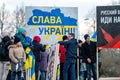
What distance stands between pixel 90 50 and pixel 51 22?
6.49ft

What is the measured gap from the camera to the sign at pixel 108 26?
19.4 metres

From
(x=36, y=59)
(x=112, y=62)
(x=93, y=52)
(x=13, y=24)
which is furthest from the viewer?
(x=13, y=24)

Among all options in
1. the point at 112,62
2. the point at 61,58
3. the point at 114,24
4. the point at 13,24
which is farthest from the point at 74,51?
Answer: the point at 13,24

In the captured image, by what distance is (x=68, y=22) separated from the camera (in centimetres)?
1956

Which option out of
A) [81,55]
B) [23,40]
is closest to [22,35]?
[23,40]

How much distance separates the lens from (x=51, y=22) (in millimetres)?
19656

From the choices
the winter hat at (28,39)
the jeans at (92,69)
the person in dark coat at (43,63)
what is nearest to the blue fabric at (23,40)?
the winter hat at (28,39)

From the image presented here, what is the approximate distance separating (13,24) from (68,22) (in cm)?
4341

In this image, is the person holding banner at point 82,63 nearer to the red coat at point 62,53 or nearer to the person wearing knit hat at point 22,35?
the red coat at point 62,53

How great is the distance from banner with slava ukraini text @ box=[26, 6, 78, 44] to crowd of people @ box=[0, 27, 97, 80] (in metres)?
0.47

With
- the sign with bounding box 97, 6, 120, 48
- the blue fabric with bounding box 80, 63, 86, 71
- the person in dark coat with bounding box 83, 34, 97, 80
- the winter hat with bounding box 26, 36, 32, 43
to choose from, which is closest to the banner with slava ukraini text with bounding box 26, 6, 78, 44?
the winter hat with bounding box 26, 36, 32, 43

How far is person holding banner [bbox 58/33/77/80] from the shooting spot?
1888 cm

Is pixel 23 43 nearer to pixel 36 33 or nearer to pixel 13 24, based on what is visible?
pixel 36 33

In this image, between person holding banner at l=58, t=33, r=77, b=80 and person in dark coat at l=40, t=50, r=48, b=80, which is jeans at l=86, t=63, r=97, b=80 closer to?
person holding banner at l=58, t=33, r=77, b=80
